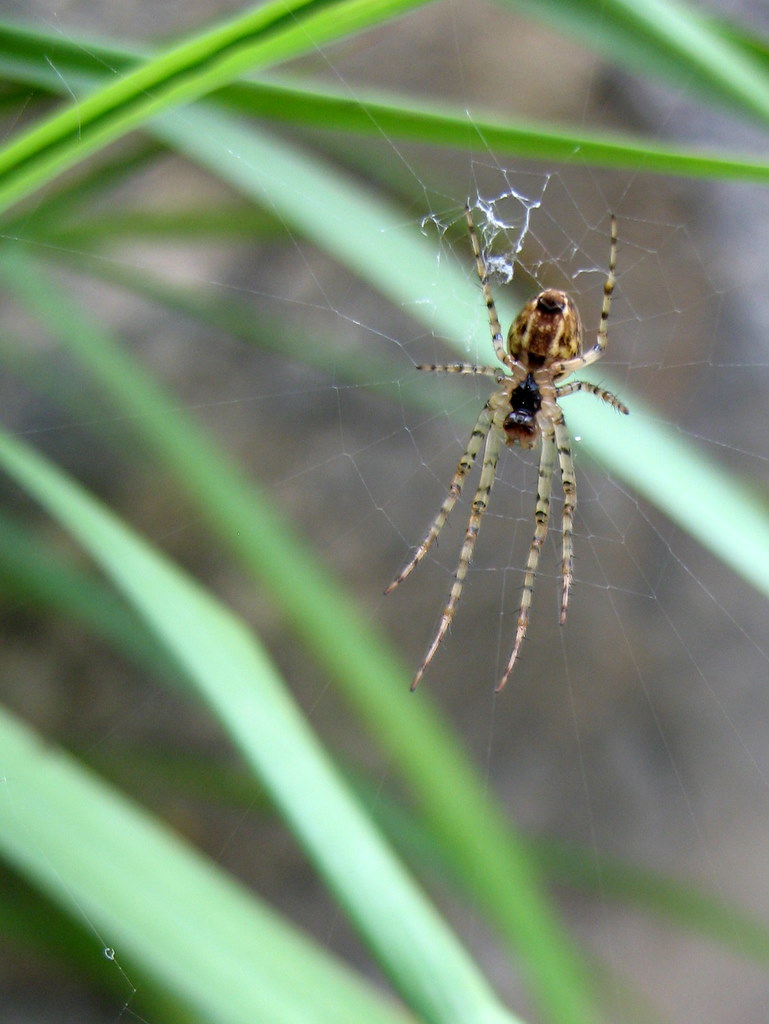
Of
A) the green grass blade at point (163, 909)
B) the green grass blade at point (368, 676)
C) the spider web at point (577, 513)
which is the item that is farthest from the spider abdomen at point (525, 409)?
the green grass blade at point (163, 909)

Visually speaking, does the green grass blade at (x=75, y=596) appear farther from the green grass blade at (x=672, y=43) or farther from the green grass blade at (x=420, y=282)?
the green grass blade at (x=672, y=43)

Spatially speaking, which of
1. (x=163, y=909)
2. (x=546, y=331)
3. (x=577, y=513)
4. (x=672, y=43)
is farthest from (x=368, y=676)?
(x=577, y=513)

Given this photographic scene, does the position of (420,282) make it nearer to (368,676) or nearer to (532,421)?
(368,676)

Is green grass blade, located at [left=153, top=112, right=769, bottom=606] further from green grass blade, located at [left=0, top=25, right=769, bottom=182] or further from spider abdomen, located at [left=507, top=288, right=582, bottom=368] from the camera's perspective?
spider abdomen, located at [left=507, top=288, right=582, bottom=368]

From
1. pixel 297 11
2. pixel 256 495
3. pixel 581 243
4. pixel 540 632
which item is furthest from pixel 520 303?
pixel 297 11

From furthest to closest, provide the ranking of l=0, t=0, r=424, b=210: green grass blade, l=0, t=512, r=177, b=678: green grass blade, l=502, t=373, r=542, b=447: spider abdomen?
1. l=502, t=373, r=542, b=447: spider abdomen
2. l=0, t=512, r=177, b=678: green grass blade
3. l=0, t=0, r=424, b=210: green grass blade

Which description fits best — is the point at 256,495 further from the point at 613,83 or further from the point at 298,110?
the point at 613,83

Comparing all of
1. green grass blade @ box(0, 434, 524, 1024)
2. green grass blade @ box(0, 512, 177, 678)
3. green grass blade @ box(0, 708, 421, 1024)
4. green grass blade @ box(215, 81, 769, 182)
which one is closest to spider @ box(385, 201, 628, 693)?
green grass blade @ box(0, 512, 177, 678)
